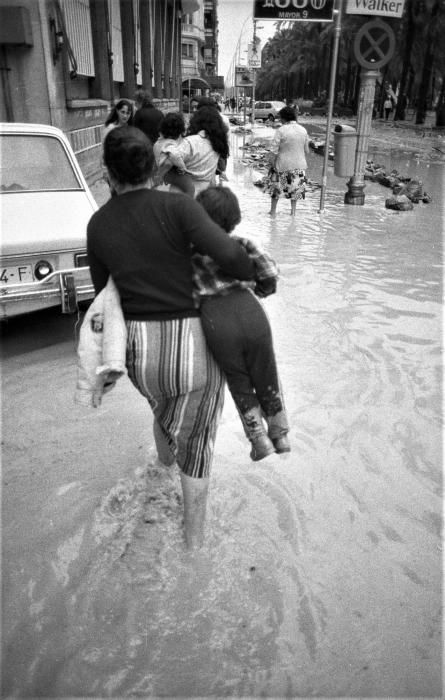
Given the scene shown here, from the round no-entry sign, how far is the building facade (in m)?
4.78

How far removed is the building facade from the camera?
878cm

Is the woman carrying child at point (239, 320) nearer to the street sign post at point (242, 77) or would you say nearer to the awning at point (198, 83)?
the street sign post at point (242, 77)

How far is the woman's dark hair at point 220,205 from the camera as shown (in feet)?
7.63

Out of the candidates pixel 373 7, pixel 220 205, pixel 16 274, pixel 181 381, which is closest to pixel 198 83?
pixel 373 7

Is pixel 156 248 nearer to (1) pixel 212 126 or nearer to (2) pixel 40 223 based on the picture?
(2) pixel 40 223

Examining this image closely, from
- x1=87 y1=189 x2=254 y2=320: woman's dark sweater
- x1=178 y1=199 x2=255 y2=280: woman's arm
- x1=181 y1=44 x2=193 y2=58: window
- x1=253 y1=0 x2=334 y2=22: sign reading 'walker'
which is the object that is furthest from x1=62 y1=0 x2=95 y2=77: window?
x1=181 y1=44 x2=193 y2=58: window

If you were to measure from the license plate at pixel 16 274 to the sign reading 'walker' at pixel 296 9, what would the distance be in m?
7.35

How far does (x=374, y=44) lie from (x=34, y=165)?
22.2 ft

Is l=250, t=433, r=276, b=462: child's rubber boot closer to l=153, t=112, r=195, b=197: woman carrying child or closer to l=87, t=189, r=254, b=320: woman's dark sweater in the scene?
l=87, t=189, r=254, b=320: woman's dark sweater

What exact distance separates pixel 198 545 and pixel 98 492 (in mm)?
741

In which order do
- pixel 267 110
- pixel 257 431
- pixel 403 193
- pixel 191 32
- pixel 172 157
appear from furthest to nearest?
1. pixel 191 32
2. pixel 267 110
3. pixel 403 193
4. pixel 172 157
5. pixel 257 431

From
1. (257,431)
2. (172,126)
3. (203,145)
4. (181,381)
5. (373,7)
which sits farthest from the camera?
(373,7)

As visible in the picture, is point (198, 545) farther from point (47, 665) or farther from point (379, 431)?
point (379, 431)

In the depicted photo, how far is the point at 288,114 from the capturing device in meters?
8.85
